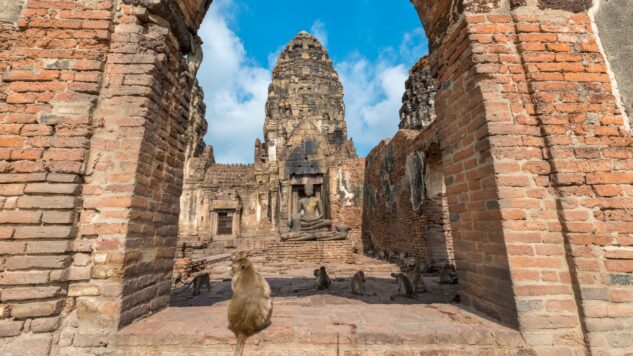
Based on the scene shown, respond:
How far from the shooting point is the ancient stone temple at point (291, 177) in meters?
10.9

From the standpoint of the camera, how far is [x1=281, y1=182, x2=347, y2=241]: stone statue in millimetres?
8938

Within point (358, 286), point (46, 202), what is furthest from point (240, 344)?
point (358, 286)

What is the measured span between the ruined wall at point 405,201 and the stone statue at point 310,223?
2335mm

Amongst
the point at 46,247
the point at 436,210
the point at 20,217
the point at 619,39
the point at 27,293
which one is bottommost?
the point at 27,293

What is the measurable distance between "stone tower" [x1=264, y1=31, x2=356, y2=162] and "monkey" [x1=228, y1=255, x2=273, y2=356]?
73.1 feet

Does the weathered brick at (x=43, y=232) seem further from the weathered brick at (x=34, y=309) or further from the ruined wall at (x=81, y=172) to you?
the weathered brick at (x=34, y=309)

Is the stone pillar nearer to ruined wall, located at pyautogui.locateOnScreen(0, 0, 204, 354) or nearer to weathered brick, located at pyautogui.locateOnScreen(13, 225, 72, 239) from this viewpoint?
ruined wall, located at pyautogui.locateOnScreen(0, 0, 204, 354)

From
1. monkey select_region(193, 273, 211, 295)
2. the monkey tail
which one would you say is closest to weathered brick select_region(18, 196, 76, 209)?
the monkey tail

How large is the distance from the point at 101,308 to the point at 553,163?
3.95m

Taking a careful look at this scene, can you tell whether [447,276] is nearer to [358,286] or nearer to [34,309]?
[358,286]

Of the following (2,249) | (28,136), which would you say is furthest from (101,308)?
(28,136)

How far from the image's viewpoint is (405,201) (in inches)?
375

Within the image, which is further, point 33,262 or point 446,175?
point 446,175

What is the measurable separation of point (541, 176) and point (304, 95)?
25968 millimetres
